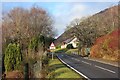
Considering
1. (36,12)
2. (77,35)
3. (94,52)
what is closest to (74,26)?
(77,35)

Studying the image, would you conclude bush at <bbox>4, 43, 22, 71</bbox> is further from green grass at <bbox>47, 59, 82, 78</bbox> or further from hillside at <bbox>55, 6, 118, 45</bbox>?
hillside at <bbox>55, 6, 118, 45</bbox>

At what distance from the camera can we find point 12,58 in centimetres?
2548

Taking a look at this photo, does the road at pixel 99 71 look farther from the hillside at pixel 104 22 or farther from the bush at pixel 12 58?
the hillside at pixel 104 22

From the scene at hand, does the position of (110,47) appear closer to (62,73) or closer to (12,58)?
(12,58)

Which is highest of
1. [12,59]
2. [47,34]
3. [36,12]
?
[36,12]

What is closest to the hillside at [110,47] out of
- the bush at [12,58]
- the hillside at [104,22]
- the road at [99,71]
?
Result: the road at [99,71]

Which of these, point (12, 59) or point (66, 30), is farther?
point (66, 30)

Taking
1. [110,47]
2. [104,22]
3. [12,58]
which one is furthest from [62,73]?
[104,22]

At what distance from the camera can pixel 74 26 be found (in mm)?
78312

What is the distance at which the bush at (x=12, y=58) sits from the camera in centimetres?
2453

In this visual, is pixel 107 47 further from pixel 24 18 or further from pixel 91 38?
pixel 91 38

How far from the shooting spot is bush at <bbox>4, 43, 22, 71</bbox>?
2453cm

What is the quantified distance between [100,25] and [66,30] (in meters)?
9.88

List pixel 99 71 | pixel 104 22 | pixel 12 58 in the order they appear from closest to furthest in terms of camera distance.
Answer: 1. pixel 99 71
2. pixel 12 58
3. pixel 104 22
